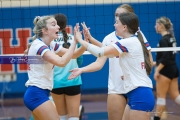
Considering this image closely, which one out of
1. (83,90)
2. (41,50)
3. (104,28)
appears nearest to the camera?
(41,50)

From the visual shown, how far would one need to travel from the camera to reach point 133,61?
15.8 ft

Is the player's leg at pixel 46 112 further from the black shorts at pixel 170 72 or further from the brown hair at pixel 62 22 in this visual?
the black shorts at pixel 170 72

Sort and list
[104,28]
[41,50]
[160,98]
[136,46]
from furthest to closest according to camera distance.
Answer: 1. [104,28]
2. [160,98]
3. [41,50]
4. [136,46]

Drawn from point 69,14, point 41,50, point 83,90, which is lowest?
point 83,90

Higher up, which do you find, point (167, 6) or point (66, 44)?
point (167, 6)

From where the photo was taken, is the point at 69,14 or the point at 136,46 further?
the point at 69,14

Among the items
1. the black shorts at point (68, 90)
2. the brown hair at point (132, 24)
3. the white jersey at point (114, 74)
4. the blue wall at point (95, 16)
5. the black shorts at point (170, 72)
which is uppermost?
the blue wall at point (95, 16)

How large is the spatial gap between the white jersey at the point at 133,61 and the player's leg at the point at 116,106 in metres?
0.55

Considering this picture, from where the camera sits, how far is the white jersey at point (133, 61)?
4.81 metres

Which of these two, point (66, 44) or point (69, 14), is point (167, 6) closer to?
point (69, 14)

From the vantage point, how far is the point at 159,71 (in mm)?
8320

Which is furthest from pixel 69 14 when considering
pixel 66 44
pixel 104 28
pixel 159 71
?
pixel 66 44

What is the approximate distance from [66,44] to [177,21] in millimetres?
5487

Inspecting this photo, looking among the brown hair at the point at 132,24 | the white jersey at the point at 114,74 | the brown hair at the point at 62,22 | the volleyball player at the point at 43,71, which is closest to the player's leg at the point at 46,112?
the volleyball player at the point at 43,71
